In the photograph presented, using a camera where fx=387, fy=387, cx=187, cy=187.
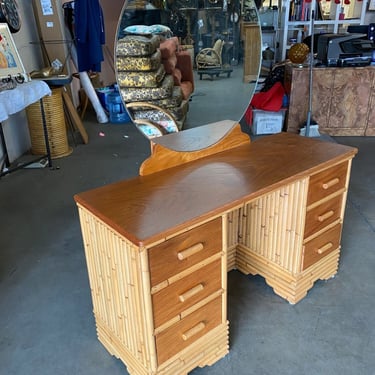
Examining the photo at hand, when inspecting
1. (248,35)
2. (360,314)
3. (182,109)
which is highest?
(248,35)

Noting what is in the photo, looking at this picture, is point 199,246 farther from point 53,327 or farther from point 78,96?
point 78,96

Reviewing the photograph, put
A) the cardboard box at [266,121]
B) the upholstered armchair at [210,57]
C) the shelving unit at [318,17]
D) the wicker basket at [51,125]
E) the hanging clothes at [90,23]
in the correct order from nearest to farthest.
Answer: the upholstered armchair at [210,57] < the hanging clothes at [90,23] < the wicker basket at [51,125] < the cardboard box at [266,121] < the shelving unit at [318,17]

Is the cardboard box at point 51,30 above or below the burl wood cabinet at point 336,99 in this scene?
above

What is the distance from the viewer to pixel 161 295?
1.24 m

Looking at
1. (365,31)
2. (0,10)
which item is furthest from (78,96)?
(365,31)

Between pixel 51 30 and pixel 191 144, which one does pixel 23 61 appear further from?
pixel 191 144

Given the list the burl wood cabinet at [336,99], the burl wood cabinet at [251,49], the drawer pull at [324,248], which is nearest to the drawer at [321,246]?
the drawer pull at [324,248]

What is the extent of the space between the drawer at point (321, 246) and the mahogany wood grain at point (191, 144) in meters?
0.57

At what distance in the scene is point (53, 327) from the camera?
1.73 m

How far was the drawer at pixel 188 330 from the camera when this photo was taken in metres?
1.32

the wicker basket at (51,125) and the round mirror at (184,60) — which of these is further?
the wicker basket at (51,125)

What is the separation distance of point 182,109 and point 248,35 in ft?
1.50

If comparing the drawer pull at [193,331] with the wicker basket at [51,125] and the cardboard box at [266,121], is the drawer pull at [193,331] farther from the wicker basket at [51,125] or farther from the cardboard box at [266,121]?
the cardboard box at [266,121]

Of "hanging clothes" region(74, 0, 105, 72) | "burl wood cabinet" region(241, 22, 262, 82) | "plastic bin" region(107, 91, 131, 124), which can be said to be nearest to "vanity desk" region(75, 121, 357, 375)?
"burl wood cabinet" region(241, 22, 262, 82)
